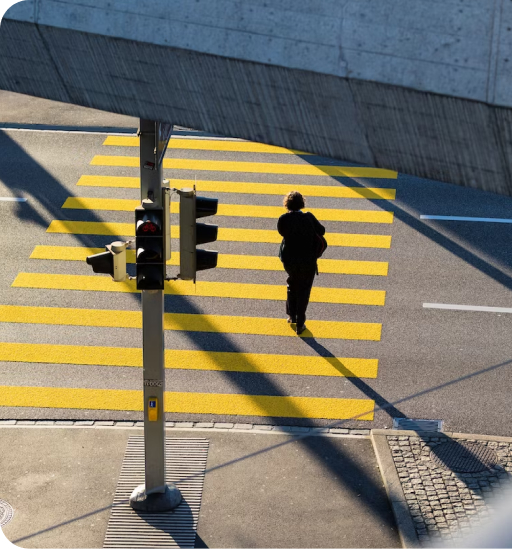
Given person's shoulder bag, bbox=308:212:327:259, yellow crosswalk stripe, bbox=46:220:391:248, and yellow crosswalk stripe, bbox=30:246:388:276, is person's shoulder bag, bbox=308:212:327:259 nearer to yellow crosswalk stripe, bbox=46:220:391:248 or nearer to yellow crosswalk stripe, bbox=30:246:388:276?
yellow crosswalk stripe, bbox=30:246:388:276

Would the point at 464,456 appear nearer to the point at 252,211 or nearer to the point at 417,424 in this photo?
the point at 417,424

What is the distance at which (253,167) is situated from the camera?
1652cm

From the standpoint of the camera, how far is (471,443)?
9.60m

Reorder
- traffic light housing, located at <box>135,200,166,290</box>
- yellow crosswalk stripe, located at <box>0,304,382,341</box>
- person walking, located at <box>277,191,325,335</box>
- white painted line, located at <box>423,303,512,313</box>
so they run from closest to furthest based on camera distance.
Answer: traffic light housing, located at <box>135,200,166,290</box> → person walking, located at <box>277,191,325,335</box> → yellow crosswalk stripe, located at <box>0,304,382,341</box> → white painted line, located at <box>423,303,512,313</box>

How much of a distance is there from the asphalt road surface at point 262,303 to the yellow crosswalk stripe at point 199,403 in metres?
0.02

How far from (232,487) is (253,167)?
27.6 ft

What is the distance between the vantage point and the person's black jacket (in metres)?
11.0

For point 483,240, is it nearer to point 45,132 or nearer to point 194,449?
point 194,449

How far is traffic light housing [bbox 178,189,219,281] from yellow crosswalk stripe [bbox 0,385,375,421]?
9.15ft

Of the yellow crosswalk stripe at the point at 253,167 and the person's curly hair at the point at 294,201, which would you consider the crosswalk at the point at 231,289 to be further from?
the person's curly hair at the point at 294,201

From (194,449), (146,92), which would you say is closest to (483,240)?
(194,449)

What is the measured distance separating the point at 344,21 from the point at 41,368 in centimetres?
703

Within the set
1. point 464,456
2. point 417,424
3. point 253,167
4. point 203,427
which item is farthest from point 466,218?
point 203,427

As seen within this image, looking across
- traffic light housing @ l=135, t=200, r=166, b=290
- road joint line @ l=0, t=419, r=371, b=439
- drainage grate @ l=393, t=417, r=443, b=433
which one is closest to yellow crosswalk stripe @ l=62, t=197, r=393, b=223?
drainage grate @ l=393, t=417, r=443, b=433
